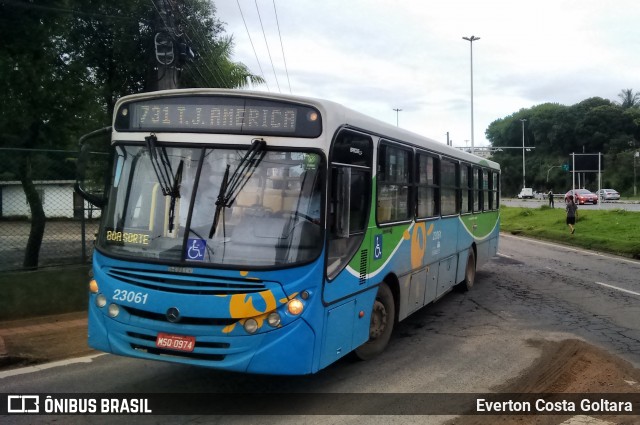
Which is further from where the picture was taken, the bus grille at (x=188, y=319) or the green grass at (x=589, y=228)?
the green grass at (x=589, y=228)

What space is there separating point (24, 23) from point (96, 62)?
17.6 ft

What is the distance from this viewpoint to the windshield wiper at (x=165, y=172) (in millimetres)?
5293

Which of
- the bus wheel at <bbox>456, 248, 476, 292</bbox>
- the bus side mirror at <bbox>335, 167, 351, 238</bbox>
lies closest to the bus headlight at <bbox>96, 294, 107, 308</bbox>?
the bus side mirror at <bbox>335, 167, 351, 238</bbox>

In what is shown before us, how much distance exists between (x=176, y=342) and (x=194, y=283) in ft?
1.76

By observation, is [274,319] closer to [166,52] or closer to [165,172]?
[165,172]

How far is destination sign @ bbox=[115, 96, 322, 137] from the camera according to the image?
531 cm

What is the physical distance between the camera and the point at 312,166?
527 centimetres

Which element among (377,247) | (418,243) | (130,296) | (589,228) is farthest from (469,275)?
(589,228)

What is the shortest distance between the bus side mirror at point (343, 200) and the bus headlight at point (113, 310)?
6.93 feet

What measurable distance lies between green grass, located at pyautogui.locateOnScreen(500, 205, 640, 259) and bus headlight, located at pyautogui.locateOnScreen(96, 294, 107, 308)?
1867cm

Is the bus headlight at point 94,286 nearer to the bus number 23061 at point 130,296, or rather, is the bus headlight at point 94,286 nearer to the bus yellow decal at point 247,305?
the bus number 23061 at point 130,296

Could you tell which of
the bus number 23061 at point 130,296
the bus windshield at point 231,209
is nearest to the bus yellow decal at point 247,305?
the bus windshield at point 231,209

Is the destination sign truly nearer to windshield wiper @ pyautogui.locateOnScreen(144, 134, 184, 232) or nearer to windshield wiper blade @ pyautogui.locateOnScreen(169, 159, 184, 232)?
windshield wiper @ pyautogui.locateOnScreen(144, 134, 184, 232)

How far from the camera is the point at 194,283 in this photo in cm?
502
